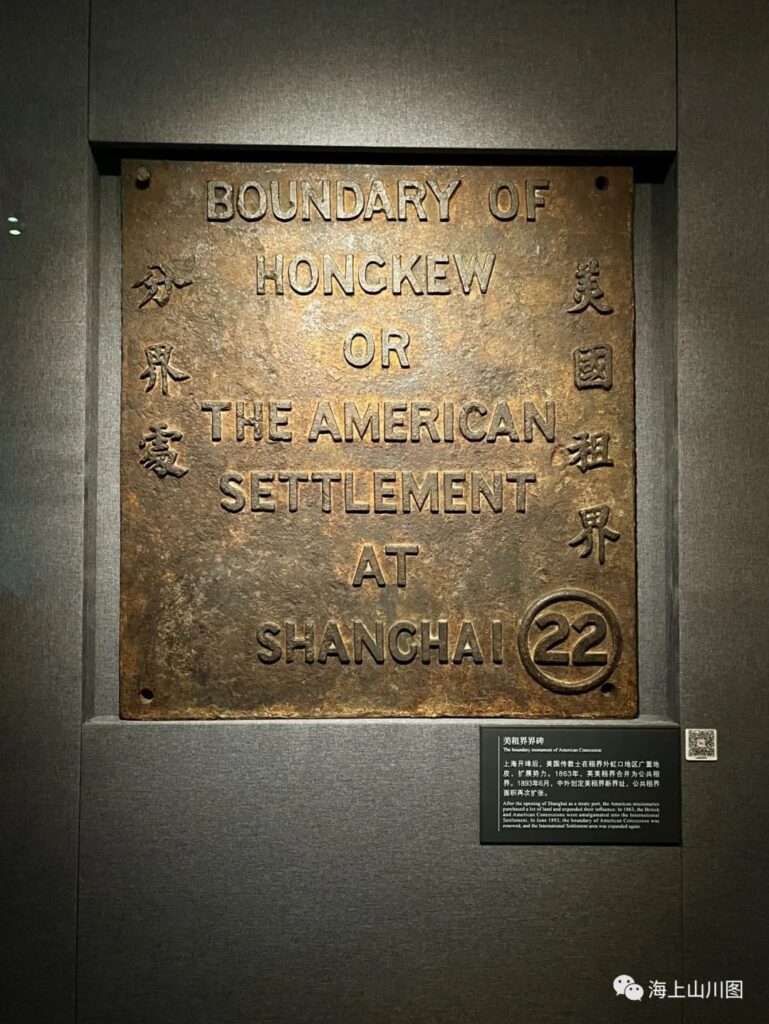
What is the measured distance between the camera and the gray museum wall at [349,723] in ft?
7.48

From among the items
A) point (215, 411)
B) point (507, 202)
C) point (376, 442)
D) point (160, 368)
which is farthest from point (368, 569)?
point (507, 202)

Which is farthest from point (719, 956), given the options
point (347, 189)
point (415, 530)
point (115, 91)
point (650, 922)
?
Answer: point (115, 91)

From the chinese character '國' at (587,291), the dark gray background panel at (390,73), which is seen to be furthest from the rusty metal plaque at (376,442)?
the dark gray background panel at (390,73)

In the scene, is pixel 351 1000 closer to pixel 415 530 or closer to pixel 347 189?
pixel 415 530

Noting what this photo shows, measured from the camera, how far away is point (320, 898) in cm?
229

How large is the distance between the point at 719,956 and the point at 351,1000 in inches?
36.4

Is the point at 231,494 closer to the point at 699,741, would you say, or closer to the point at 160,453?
the point at 160,453

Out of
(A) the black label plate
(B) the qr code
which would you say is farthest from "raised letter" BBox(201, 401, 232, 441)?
(B) the qr code

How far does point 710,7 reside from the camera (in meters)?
2.40

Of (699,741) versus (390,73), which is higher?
(390,73)

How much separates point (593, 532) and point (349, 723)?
796 millimetres

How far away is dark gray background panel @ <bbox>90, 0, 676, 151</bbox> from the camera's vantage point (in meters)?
2.36

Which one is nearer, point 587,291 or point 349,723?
point 349,723

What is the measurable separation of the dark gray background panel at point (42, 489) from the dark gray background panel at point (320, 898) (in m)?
0.08
